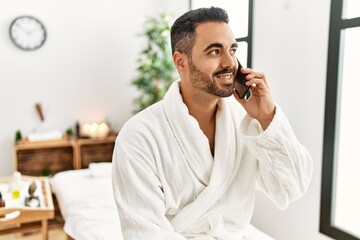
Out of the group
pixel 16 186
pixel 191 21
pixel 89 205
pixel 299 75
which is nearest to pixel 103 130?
pixel 16 186

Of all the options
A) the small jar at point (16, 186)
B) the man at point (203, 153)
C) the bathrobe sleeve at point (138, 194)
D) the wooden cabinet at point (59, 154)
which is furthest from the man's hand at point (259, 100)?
the wooden cabinet at point (59, 154)

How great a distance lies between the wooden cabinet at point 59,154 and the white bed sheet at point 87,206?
0.46 meters

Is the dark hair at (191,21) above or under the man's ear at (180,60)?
above

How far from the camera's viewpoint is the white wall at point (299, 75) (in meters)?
1.98

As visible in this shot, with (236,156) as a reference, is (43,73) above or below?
above

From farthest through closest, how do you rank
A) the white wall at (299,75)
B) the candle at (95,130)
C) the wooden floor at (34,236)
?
the candle at (95,130) < the wooden floor at (34,236) < the white wall at (299,75)

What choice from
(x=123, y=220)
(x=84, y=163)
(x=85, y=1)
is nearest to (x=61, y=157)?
(x=84, y=163)

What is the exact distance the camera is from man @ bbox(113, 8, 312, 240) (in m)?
1.16

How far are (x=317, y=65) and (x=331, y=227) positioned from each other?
99 cm

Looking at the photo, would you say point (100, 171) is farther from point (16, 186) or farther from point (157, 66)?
point (157, 66)

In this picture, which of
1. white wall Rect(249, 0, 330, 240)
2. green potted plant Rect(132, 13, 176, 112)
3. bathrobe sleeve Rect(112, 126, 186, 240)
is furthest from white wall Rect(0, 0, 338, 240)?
bathrobe sleeve Rect(112, 126, 186, 240)

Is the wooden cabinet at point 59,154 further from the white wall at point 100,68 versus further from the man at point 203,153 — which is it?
the man at point 203,153

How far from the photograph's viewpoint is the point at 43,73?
3594mm

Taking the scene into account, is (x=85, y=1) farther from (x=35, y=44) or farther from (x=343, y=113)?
(x=343, y=113)
